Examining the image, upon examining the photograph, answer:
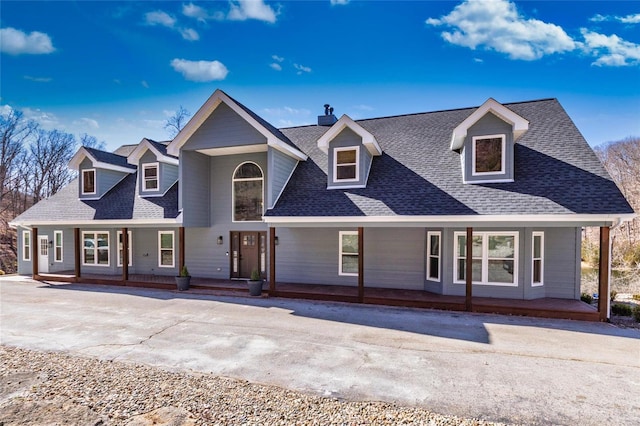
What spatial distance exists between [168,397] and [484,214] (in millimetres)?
8127

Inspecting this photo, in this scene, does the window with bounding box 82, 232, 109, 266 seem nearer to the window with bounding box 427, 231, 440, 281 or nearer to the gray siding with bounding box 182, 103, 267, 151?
the gray siding with bounding box 182, 103, 267, 151

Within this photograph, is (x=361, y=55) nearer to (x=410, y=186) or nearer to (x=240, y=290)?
(x=410, y=186)

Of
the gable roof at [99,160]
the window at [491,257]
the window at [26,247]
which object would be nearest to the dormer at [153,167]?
the gable roof at [99,160]

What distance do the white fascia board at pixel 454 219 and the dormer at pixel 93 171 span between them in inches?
381

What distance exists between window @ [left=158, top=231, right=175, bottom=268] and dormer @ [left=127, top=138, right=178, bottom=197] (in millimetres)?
1824

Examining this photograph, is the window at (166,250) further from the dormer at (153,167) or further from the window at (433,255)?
the window at (433,255)

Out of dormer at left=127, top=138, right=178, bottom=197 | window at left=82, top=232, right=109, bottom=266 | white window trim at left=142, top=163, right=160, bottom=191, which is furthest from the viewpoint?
window at left=82, top=232, right=109, bottom=266

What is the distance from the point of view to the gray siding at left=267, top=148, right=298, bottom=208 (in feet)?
36.8

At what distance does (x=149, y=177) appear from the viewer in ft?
46.0

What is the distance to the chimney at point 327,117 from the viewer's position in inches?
603

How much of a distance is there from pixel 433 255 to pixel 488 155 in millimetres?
3623

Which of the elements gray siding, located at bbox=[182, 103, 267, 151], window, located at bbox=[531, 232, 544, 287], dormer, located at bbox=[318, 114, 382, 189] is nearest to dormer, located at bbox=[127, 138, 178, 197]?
gray siding, located at bbox=[182, 103, 267, 151]

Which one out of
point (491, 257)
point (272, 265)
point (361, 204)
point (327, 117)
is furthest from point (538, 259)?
point (327, 117)

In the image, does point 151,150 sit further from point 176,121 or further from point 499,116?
point 176,121
